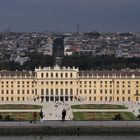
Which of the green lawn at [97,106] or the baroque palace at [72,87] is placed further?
the baroque palace at [72,87]

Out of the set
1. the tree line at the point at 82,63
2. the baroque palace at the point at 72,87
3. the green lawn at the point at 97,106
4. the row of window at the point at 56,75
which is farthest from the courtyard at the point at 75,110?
the tree line at the point at 82,63

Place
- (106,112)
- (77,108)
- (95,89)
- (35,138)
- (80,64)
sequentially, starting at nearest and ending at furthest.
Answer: (35,138) < (106,112) < (77,108) < (95,89) < (80,64)

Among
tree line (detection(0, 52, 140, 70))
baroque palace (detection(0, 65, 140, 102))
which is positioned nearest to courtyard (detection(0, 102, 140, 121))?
baroque palace (detection(0, 65, 140, 102))

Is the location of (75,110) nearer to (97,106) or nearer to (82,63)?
(97,106)

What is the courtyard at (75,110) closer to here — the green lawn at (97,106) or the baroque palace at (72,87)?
the green lawn at (97,106)

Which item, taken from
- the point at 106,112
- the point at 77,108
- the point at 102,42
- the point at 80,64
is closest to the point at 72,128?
the point at 106,112

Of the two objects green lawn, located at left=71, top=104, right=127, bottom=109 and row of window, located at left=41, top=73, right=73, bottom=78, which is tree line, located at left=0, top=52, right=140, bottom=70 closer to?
row of window, located at left=41, top=73, right=73, bottom=78

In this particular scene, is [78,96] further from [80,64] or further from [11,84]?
[80,64]

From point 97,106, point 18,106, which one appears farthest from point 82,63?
point 18,106
